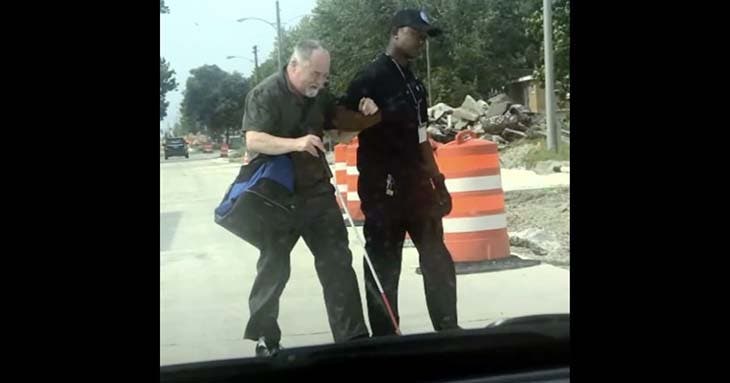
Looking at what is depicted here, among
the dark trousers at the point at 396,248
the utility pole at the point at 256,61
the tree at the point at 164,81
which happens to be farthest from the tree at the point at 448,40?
the dark trousers at the point at 396,248

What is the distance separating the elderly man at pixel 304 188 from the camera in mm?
2807

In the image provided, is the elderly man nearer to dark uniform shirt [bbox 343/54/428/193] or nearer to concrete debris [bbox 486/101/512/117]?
dark uniform shirt [bbox 343/54/428/193]

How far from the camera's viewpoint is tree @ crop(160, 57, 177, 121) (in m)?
2.47

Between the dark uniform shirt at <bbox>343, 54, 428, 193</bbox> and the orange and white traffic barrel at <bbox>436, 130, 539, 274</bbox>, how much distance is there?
5.2 inches

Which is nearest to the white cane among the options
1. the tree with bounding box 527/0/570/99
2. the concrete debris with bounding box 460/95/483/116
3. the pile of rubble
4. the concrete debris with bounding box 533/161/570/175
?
the pile of rubble

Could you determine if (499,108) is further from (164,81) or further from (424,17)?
(164,81)

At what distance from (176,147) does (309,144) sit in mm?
477

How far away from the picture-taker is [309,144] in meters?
2.88

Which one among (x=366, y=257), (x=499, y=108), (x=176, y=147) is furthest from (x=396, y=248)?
(x=176, y=147)

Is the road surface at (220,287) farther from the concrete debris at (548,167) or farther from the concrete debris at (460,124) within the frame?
the concrete debris at (460,124)

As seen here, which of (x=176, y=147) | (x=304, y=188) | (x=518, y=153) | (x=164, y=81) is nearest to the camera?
(x=164, y=81)

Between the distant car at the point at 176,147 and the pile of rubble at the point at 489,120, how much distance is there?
36.0 inches
